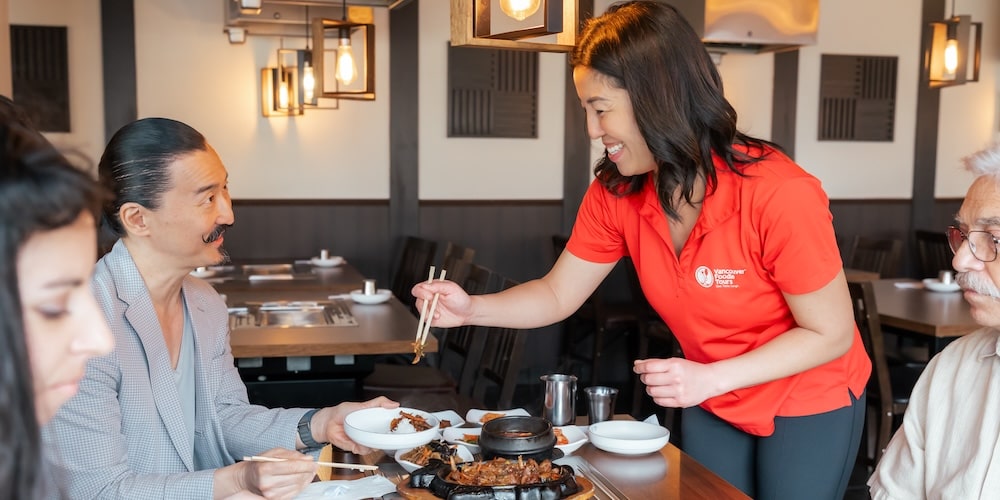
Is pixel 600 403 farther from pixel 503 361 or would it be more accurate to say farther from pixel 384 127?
pixel 384 127

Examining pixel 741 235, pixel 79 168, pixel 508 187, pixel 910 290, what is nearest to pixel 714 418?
pixel 741 235

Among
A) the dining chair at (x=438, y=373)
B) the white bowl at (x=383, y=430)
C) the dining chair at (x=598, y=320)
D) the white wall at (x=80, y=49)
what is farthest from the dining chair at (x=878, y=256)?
the white wall at (x=80, y=49)

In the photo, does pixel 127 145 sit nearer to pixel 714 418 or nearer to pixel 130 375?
pixel 130 375

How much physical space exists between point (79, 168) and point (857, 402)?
180 centimetres

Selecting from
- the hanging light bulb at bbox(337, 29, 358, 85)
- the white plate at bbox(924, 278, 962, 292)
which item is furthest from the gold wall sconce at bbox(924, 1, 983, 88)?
the hanging light bulb at bbox(337, 29, 358, 85)

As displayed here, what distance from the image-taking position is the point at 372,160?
6.26 metres

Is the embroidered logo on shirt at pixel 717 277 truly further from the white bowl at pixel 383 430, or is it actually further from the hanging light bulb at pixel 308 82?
the hanging light bulb at pixel 308 82

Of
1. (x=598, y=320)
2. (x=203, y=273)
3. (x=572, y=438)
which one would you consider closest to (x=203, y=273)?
(x=203, y=273)

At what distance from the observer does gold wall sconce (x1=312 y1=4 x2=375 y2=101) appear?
13.7ft

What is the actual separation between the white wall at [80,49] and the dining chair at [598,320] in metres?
2.95

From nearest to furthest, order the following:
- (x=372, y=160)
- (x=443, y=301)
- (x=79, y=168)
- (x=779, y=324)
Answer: (x=79, y=168)
(x=779, y=324)
(x=443, y=301)
(x=372, y=160)

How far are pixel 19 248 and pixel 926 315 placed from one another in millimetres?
3983

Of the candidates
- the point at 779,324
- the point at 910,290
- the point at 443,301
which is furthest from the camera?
the point at 910,290

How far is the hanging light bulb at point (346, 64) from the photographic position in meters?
4.29
